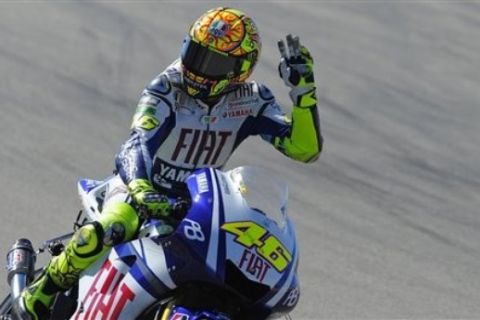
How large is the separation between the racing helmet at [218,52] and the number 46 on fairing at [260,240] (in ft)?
4.90

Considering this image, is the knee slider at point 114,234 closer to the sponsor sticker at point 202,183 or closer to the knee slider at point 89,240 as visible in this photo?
the knee slider at point 89,240

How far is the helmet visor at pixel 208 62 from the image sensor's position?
6.56 metres

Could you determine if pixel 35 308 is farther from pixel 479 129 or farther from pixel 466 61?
pixel 466 61

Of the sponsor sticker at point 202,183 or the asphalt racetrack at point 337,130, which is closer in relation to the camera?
the sponsor sticker at point 202,183

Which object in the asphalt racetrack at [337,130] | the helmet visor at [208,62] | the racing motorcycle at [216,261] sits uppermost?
the helmet visor at [208,62]

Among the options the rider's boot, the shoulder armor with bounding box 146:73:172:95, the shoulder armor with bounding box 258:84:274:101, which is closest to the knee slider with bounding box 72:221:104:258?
the rider's boot

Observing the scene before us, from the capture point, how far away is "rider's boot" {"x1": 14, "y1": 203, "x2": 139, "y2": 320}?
5.98m

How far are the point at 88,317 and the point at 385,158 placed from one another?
21.3ft

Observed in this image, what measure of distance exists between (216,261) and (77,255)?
3.76 feet

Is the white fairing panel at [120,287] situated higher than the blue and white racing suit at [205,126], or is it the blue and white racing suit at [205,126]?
the blue and white racing suit at [205,126]

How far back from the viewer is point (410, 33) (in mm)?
15891

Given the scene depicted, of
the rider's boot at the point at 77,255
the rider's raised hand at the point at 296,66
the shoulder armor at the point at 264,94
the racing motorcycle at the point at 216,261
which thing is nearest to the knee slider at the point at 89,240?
the rider's boot at the point at 77,255

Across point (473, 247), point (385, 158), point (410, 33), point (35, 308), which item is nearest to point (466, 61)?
point (410, 33)

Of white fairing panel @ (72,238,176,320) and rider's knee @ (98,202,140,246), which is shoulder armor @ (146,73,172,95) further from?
white fairing panel @ (72,238,176,320)
